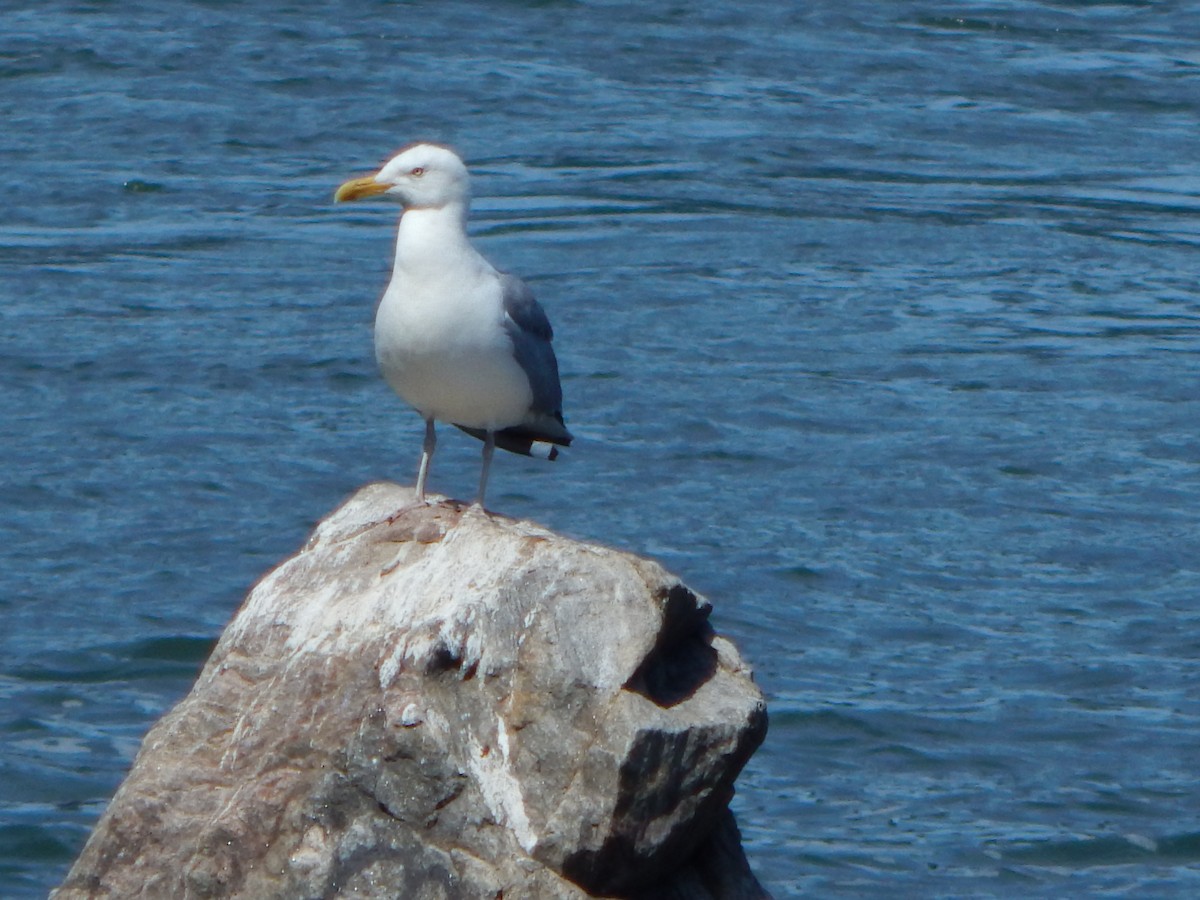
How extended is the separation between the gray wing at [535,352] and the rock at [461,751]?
981 millimetres

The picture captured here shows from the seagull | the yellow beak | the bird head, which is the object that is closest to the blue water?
the seagull

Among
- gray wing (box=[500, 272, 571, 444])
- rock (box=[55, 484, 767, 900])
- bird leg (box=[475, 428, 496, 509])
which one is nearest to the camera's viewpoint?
rock (box=[55, 484, 767, 900])

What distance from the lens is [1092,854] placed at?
11141 mm

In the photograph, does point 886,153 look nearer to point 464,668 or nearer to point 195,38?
point 195,38

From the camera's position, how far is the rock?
635 cm

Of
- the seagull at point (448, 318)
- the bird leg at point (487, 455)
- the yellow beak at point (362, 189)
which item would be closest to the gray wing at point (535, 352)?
the seagull at point (448, 318)

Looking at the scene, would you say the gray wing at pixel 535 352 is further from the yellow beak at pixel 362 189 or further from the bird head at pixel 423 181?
the yellow beak at pixel 362 189

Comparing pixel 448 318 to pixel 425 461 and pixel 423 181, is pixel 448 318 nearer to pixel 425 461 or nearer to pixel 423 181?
pixel 423 181

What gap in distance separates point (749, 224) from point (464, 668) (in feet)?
45.2

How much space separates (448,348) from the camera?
7293 mm

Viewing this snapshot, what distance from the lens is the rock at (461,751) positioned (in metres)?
6.35

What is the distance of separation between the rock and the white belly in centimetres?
78

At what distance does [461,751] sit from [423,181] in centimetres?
213

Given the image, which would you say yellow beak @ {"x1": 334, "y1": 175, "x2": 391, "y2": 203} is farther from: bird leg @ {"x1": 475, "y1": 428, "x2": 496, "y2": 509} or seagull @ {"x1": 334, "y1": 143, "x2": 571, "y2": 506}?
bird leg @ {"x1": 475, "y1": 428, "x2": 496, "y2": 509}
